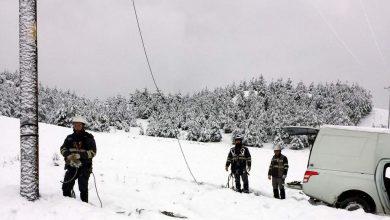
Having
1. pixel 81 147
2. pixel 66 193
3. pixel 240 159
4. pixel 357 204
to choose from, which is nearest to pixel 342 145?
pixel 357 204

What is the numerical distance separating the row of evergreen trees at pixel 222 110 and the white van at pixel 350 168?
6014 centimetres

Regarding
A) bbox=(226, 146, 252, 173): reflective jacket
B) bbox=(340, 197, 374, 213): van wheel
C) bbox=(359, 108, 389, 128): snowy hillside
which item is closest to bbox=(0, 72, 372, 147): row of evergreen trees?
bbox=(359, 108, 389, 128): snowy hillside

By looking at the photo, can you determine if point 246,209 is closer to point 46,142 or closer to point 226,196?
point 226,196

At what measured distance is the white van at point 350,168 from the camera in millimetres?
9719

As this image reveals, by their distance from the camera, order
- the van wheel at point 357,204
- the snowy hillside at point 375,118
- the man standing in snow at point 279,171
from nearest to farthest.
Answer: the van wheel at point 357,204
the man standing in snow at point 279,171
the snowy hillside at point 375,118

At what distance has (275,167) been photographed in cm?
1334

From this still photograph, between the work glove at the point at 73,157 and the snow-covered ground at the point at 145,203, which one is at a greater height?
the work glove at the point at 73,157

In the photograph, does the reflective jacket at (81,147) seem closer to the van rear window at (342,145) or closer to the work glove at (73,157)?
the work glove at (73,157)

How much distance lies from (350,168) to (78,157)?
6476 mm

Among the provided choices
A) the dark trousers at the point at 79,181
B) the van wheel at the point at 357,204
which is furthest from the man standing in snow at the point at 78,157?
the van wheel at the point at 357,204

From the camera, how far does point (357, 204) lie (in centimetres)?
973

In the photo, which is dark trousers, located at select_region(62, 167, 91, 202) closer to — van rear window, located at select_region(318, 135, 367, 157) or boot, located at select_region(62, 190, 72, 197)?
boot, located at select_region(62, 190, 72, 197)

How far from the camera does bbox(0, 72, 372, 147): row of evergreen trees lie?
8638 centimetres

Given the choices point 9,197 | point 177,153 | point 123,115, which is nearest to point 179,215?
point 9,197
